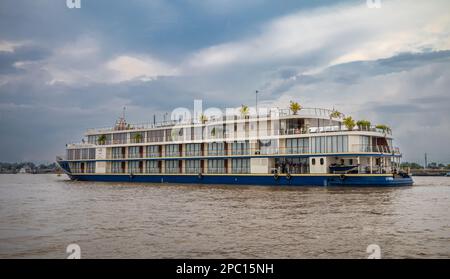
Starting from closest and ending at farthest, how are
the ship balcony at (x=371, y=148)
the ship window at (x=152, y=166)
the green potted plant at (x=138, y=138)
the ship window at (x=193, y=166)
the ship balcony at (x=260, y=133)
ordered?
1. the ship balcony at (x=371, y=148)
2. the ship balcony at (x=260, y=133)
3. the ship window at (x=193, y=166)
4. the ship window at (x=152, y=166)
5. the green potted plant at (x=138, y=138)

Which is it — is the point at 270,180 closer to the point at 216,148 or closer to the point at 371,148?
the point at 216,148

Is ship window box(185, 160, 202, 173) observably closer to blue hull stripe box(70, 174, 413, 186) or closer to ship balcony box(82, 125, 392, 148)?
blue hull stripe box(70, 174, 413, 186)

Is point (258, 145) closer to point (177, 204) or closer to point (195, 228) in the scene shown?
point (177, 204)

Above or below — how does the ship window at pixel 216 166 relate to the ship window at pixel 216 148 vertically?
below

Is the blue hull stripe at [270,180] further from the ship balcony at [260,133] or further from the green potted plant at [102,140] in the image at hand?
the green potted plant at [102,140]

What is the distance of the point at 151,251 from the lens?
12883 mm

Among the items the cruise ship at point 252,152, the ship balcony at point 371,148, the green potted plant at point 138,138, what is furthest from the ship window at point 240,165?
the green potted plant at point 138,138

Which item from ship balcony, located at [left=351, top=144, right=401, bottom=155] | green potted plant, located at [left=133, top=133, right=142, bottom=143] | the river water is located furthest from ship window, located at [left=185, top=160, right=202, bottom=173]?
the river water

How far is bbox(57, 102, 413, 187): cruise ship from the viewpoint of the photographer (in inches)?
1635

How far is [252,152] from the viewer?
48969 millimetres

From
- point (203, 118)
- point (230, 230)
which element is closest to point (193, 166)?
point (203, 118)

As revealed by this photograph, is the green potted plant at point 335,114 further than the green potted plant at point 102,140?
No

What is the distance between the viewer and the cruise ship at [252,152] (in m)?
41.5
